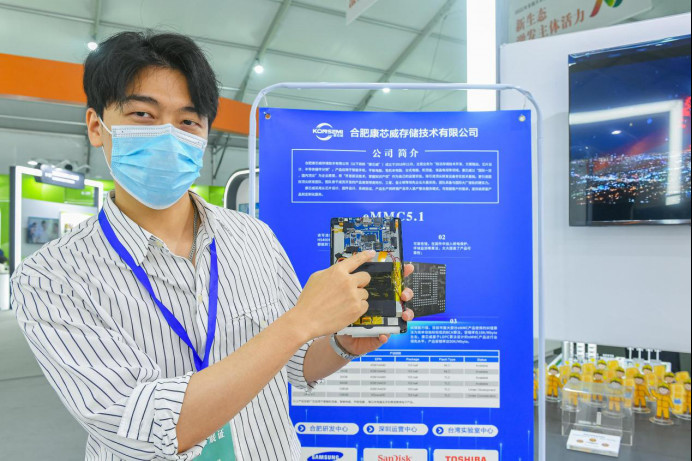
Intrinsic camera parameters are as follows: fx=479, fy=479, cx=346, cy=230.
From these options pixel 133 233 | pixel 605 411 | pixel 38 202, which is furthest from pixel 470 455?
pixel 38 202

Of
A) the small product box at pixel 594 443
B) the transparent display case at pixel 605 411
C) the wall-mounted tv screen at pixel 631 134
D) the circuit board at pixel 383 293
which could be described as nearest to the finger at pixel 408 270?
the circuit board at pixel 383 293

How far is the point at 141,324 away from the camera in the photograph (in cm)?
101

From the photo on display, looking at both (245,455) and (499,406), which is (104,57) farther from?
(499,406)

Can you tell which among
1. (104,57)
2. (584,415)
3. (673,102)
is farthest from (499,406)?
(584,415)

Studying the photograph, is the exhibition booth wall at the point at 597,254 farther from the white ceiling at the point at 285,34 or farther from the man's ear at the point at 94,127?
the white ceiling at the point at 285,34

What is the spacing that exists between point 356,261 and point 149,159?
0.57m

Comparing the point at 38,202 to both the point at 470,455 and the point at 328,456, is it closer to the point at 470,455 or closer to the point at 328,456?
the point at 328,456

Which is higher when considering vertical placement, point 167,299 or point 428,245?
point 428,245

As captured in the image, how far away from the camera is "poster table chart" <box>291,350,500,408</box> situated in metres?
1.77

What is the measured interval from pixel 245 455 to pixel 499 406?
3.32 ft

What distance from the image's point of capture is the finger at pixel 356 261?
940 mm

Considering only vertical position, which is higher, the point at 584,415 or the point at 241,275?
the point at 241,275

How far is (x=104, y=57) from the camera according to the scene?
110 cm

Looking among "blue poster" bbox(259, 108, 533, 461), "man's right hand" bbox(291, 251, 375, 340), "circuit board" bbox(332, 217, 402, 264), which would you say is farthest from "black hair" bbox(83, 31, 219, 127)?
"blue poster" bbox(259, 108, 533, 461)
